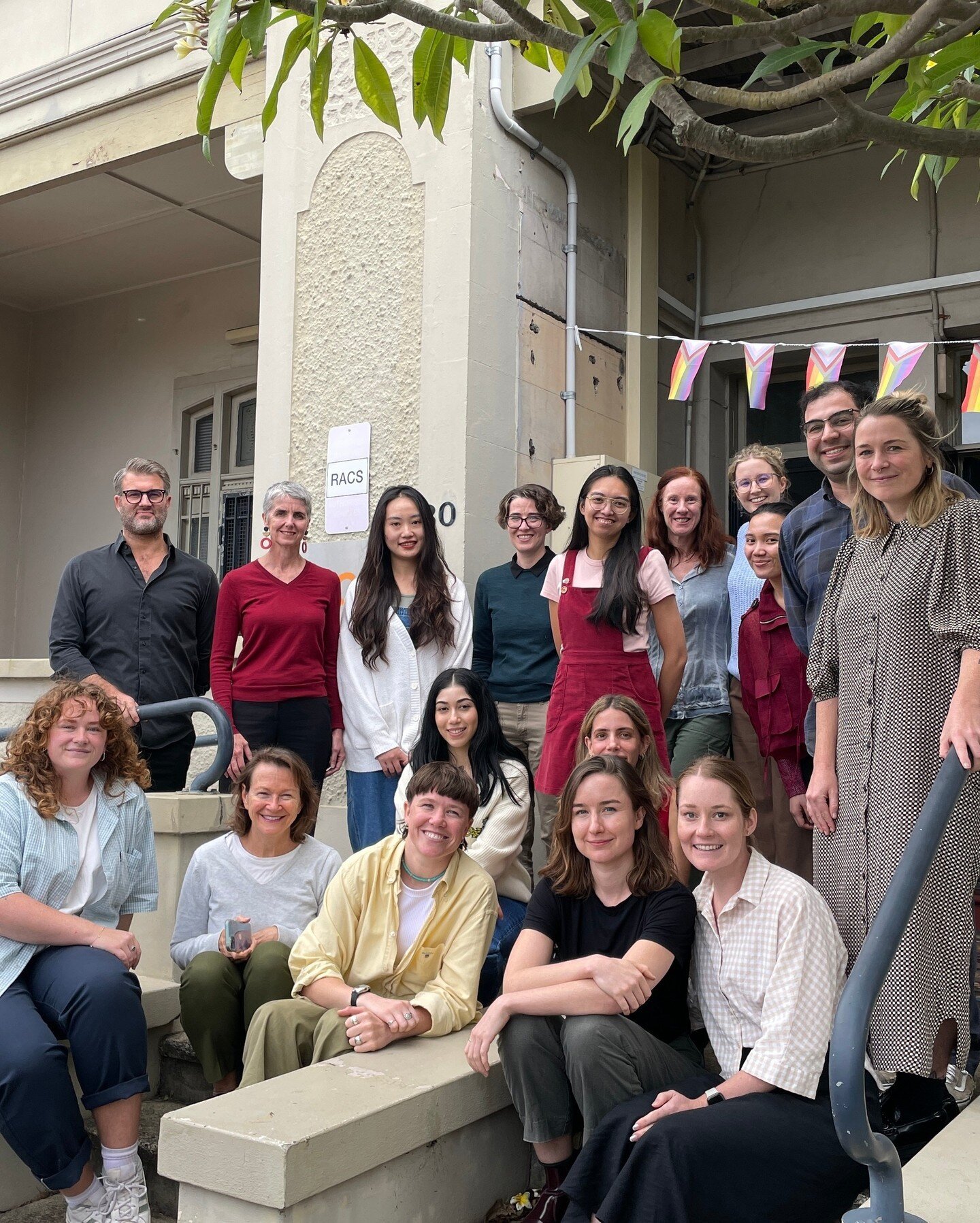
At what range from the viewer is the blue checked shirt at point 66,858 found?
337cm

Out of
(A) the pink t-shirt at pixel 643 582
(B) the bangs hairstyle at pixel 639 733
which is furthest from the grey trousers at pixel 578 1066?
(A) the pink t-shirt at pixel 643 582

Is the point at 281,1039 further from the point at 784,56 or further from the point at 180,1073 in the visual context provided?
the point at 784,56

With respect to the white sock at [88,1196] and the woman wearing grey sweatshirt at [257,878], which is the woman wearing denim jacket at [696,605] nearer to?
the woman wearing grey sweatshirt at [257,878]

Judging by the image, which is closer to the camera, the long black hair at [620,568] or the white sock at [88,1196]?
the white sock at [88,1196]

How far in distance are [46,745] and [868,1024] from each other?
245 centimetres

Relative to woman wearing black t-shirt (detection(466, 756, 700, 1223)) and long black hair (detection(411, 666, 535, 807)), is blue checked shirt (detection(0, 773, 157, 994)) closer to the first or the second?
long black hair (detection(411, 666, 535, 807))

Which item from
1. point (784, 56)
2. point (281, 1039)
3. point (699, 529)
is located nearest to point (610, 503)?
point (699, 529)

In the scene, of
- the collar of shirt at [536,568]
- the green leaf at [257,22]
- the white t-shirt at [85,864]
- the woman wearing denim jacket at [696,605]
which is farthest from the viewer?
the collar of shirt at [536,568]

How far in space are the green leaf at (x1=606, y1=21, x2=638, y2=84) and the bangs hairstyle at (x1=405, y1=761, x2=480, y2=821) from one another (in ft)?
7.08

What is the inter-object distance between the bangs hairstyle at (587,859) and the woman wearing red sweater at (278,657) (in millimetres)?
1711

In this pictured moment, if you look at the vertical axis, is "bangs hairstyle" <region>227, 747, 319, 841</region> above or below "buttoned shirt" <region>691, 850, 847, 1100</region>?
above

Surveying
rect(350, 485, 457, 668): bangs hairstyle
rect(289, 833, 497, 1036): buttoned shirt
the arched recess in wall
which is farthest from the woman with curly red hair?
the arched recess in wall

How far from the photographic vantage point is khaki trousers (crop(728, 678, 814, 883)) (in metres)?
3.76

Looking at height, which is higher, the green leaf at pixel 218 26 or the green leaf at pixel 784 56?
the green leaf at pixel 784 56
